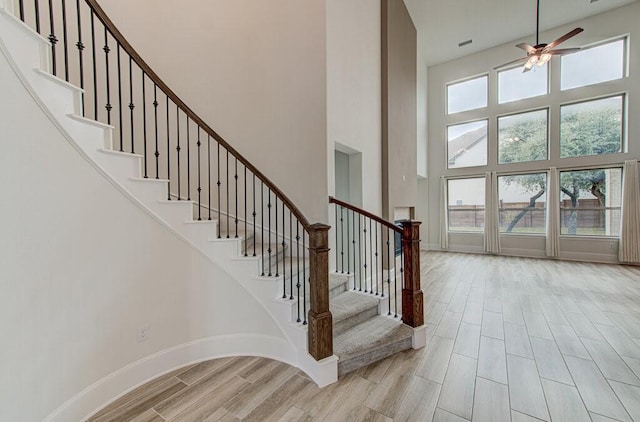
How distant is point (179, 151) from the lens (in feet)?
9.65

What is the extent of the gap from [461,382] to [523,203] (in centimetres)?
655

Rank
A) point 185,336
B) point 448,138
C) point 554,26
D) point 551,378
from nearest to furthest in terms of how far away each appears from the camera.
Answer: point 551,378 → point 185,336 → point 554,26 → point 448,138

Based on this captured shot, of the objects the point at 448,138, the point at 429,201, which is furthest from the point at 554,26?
the point at 429,201

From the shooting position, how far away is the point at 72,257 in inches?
65.6

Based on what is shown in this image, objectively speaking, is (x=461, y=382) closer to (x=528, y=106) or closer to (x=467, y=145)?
(x=467, y=145)

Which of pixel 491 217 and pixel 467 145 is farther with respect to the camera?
pixel 467 145

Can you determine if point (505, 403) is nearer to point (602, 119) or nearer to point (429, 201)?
point (429, 201)

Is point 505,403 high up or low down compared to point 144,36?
down

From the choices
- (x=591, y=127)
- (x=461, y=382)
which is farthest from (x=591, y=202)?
(x=461, y=382)

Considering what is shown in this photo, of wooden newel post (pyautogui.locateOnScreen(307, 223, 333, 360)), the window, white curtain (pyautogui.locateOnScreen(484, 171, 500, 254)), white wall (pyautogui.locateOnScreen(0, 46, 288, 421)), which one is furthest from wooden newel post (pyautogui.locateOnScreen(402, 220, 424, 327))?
the window

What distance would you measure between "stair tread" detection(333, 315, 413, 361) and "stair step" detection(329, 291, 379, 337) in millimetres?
51

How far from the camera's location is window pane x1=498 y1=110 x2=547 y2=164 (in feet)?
21.3

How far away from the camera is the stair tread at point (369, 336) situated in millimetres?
2193

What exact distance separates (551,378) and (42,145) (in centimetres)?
391
